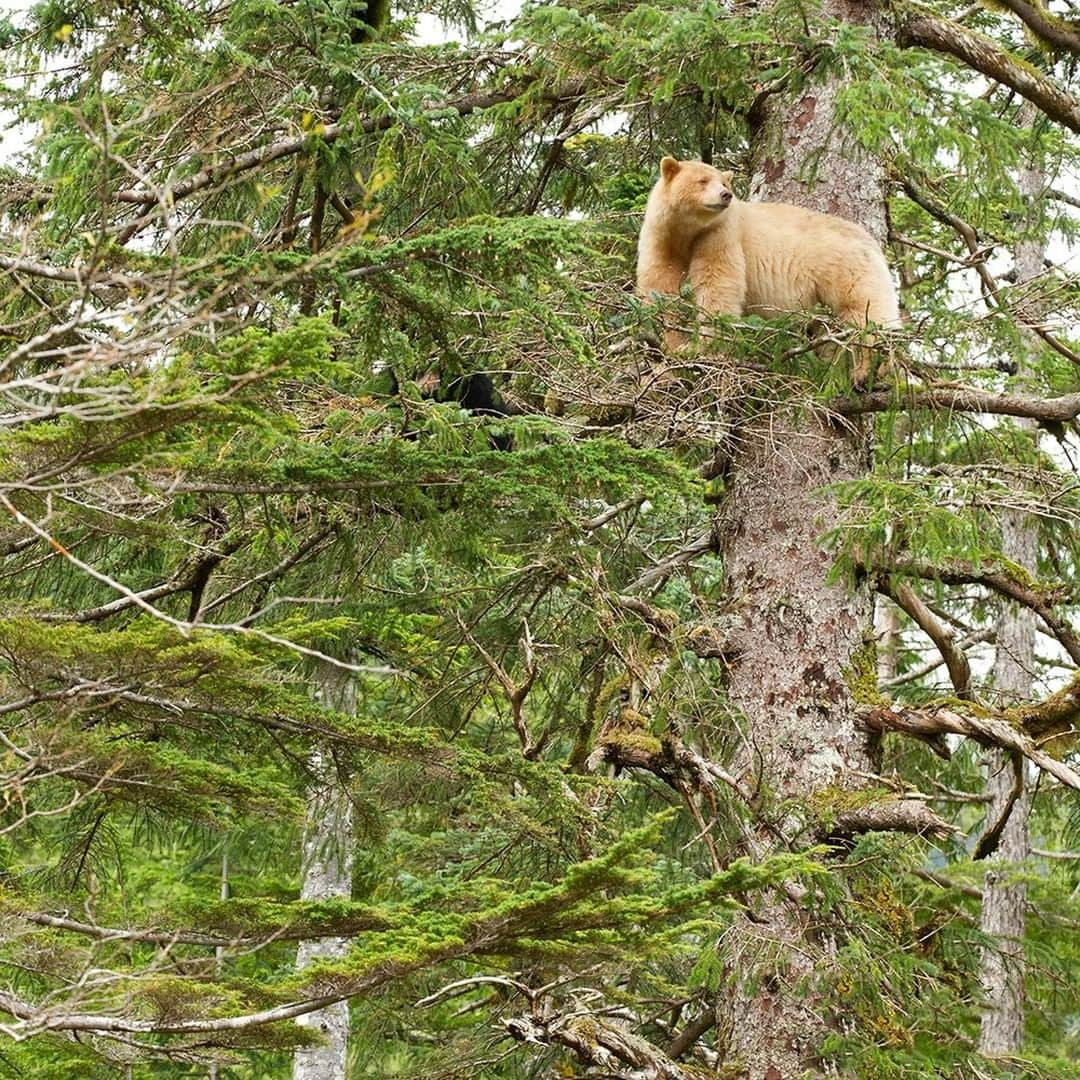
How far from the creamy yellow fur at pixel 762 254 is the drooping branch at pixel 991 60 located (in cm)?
98

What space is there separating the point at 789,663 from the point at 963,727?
0.78 meters

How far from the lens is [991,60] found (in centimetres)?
695

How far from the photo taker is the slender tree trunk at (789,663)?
581 cm

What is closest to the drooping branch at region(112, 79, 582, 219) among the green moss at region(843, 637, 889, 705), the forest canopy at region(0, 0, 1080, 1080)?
the forest canopy at region(0, 0, 1080, 1080)

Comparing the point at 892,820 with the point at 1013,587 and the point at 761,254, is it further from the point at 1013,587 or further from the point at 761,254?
the point at 761,254

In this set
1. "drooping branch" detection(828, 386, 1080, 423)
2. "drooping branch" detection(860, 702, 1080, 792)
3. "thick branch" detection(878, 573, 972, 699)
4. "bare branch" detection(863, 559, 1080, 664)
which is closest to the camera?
"drooping branch" detection(860, 702, 1080, 792)

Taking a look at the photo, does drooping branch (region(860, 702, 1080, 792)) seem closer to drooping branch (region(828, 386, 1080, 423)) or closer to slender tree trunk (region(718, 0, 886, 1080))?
slender tree trunk (region(718, 0, 886, 1080))

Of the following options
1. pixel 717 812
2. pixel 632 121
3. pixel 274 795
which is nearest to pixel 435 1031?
pixel 717 812

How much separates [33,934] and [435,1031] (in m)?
4.95

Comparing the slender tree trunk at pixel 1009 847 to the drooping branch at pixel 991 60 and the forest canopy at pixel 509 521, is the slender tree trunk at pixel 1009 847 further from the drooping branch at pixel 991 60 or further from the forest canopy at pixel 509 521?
the forest canopy at pixel 509 521

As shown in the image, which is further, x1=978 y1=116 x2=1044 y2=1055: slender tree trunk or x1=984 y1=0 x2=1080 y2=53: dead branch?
x1=978 y1=116 x2=1044 y2=1055: slender tree trunk

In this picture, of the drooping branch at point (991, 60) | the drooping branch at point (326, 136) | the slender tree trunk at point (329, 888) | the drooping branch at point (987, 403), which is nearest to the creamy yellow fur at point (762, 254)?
the drooping branch at point (987, 403)

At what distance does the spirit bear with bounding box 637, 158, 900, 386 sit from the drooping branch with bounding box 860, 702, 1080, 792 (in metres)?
1.77

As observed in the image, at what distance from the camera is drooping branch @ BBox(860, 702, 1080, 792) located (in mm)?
5633
